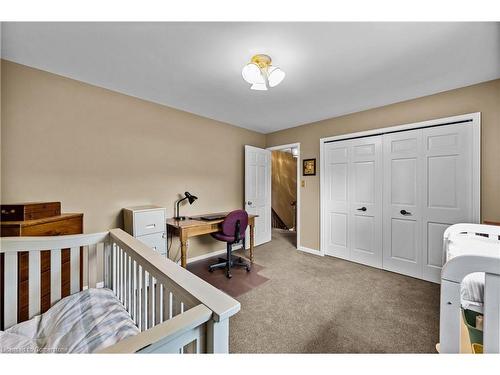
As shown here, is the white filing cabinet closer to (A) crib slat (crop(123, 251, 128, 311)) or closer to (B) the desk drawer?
(B) the desk drawer

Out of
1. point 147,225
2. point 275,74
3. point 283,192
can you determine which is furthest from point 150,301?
point 283,192

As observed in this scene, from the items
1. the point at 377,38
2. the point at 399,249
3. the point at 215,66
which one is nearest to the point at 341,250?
the point at 399,249

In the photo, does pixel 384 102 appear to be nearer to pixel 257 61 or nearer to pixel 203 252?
pixel 257 61

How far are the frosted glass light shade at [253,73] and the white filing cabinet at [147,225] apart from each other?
1.71m

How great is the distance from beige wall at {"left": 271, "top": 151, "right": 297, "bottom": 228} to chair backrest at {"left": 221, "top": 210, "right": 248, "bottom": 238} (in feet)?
10.1

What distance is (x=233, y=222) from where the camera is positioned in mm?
2672

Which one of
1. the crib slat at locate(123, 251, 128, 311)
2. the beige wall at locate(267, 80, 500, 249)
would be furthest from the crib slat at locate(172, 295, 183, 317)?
the beige wall at locate(267, 80, 500, 249)

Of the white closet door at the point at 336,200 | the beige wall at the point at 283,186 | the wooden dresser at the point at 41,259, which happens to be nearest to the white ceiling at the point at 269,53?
the white closet door at the point at 336,200

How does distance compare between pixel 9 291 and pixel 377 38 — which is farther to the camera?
pixel 377 38

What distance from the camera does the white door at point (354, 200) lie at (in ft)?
9.43

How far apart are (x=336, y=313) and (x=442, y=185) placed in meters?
1.95

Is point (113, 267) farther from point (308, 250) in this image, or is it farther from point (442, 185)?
point (442, 185)

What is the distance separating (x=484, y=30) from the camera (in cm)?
140
